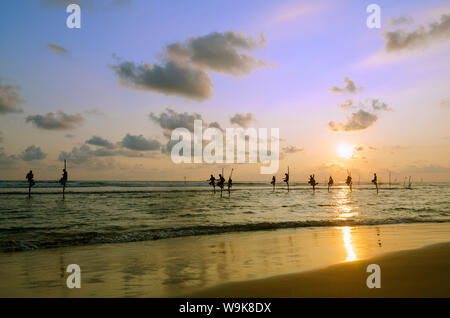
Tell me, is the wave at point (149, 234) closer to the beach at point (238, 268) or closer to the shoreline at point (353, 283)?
the beach at point (238, 268)

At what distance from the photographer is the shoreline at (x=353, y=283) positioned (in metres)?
7.57

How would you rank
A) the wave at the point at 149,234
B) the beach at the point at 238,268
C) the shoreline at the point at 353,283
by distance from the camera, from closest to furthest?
the shoreline at the point at 353,283, the beach at the point at 238,268, the wave at the point at 149,234

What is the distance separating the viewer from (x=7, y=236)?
1677 cm

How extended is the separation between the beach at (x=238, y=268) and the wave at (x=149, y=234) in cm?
114

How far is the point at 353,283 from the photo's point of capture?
27.2 ft

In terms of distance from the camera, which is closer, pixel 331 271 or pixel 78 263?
pixel 331 271

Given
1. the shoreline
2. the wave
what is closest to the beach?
the shoreline

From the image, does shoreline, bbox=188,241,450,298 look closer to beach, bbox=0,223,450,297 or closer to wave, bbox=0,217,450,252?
beach, bbox=0,223,450,297

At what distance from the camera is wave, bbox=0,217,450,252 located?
14852 mm

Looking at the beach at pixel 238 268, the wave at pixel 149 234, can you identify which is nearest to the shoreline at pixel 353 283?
the beach at pixel 238 268
